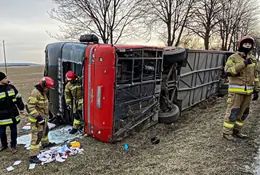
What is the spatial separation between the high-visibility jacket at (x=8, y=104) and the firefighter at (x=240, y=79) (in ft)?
13.0

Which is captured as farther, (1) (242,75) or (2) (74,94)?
(2) (74,94)

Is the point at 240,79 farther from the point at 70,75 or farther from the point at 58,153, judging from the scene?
the point at 58,153

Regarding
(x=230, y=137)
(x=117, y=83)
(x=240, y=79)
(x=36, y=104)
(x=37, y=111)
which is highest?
(x=240, y=79)

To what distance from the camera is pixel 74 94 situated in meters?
5.20

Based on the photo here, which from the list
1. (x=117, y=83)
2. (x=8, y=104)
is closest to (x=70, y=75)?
(x=117, y=83)

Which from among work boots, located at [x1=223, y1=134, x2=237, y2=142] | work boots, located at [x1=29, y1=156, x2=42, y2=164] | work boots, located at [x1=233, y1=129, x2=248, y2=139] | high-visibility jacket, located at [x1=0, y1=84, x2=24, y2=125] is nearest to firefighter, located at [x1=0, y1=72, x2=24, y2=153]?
high-visibility jacket, located at [x1=0, y1=84, x2=24, y2=125]

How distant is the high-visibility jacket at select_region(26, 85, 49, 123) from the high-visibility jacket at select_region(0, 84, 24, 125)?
53cm

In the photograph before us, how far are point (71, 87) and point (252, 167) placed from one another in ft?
12.6

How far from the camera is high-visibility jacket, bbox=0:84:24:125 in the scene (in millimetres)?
4164

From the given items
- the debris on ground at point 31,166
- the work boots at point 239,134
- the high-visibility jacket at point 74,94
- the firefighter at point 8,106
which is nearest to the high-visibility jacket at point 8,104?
the firefighter at point 8,106

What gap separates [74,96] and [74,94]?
5 centimetres

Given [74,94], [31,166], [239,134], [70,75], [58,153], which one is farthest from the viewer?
[74,94]

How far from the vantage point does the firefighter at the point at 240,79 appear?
3.95m

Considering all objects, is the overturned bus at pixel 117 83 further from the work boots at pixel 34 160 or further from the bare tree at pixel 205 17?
the bare tree at pixel 205 17
